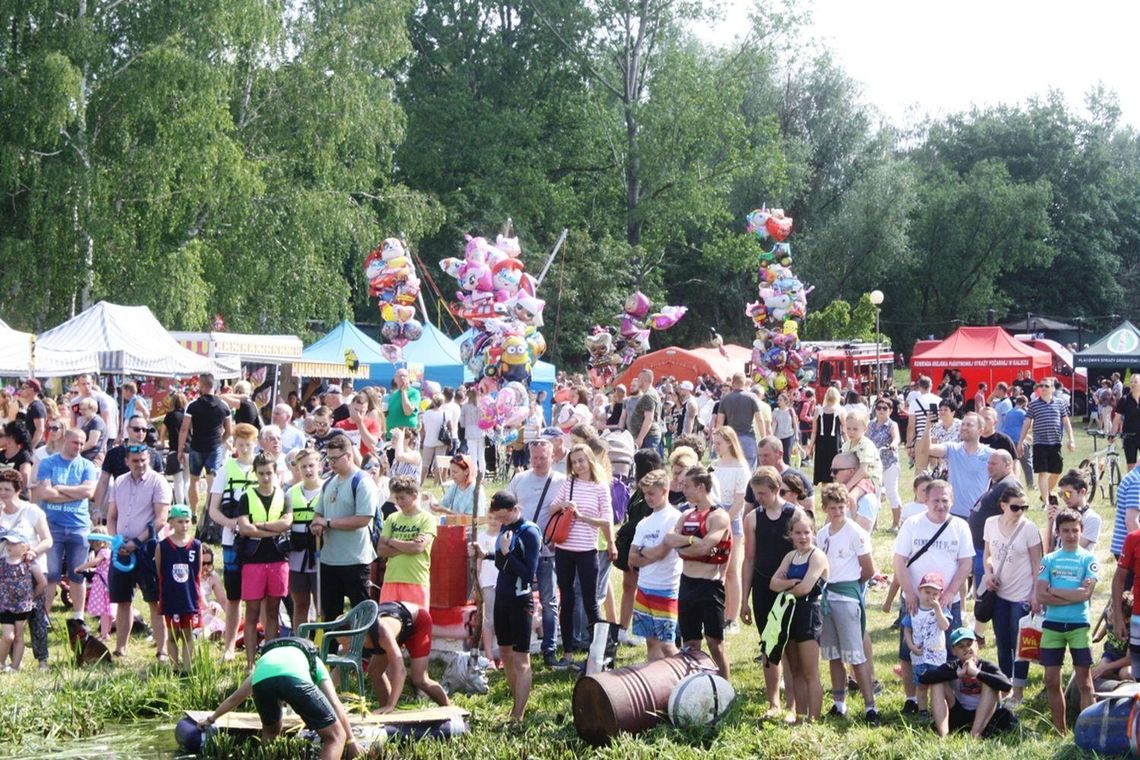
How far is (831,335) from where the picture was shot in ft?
133

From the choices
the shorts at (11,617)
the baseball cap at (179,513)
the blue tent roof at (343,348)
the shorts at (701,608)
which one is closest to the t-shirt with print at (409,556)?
the baseball cap at (179,513)

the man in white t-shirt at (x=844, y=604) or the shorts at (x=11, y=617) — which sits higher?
the man in white t-shirt at (x=844, y=604)

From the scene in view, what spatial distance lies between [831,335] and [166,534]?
3354 centimetres

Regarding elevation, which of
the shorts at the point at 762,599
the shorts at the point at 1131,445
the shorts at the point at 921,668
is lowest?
the shorts at the point at 921,668

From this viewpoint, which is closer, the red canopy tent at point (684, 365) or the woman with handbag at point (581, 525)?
the woman with handbag at point (581, 525)

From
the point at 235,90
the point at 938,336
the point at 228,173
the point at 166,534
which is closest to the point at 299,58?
the point at 235,90

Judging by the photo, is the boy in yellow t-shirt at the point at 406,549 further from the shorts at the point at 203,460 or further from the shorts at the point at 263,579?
the shorts at the point at 203,460

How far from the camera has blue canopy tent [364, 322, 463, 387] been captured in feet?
81.5

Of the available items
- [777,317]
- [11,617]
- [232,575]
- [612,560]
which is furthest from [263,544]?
[777,317]

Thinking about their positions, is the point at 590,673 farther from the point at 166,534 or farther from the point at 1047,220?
the point at 1047,220

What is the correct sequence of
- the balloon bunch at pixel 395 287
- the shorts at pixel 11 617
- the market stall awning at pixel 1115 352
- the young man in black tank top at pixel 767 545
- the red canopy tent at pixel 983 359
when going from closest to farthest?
1. the young man in black tank top at pixel 767 545
2. the shorts at pixel 11 617
3. the balloon bunch at pixel 395 287
4. the market stall awning at pixel 1115 352
5. the red canopy tent at pixel 983 359

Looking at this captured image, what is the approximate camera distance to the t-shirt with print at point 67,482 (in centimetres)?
959

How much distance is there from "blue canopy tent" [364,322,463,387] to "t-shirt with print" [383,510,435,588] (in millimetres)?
16143

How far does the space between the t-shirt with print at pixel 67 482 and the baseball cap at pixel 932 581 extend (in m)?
6.08
